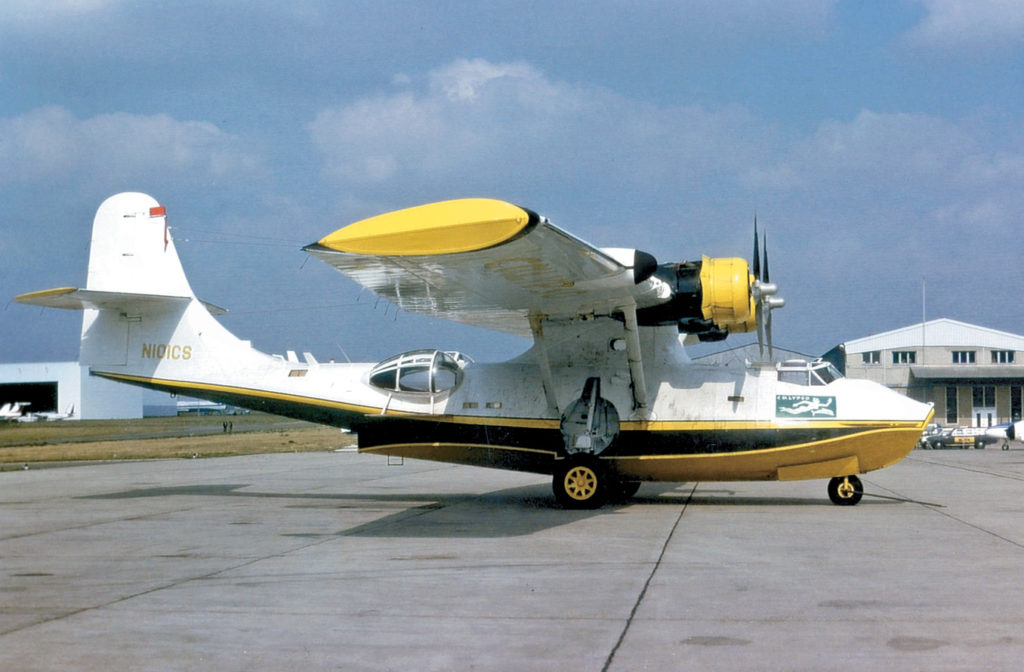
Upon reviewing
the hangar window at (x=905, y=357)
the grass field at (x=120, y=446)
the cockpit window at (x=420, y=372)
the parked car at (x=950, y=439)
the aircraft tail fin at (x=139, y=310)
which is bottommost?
the grass field at (x=120, y=446)

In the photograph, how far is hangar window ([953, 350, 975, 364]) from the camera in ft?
232

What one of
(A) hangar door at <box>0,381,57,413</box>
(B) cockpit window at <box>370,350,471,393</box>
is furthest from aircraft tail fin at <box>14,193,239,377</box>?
(A) hangar door at <box>0,381,57,413</box>

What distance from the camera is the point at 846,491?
1474cm

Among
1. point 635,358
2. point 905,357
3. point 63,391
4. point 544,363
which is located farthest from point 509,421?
point 63,391

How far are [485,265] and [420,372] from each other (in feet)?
15.1

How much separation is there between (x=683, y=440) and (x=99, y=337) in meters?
10.6

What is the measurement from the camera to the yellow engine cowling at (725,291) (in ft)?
44.6

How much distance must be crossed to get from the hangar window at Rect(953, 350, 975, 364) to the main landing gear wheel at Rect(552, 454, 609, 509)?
65.2m

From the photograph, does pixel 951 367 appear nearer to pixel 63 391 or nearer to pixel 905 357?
pixel 905 357

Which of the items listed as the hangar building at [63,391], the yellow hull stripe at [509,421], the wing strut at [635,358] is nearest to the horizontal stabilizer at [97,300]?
the yellow hull stripe at [509,421]

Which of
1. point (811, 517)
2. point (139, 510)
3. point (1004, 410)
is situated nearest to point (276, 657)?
point (811, 517)

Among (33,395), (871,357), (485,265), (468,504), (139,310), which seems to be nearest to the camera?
(485,265)

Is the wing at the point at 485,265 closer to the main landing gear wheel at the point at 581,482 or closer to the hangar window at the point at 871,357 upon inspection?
the main landing gear wheel at the point at 581,482

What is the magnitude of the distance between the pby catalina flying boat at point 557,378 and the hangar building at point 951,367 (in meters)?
47.2
